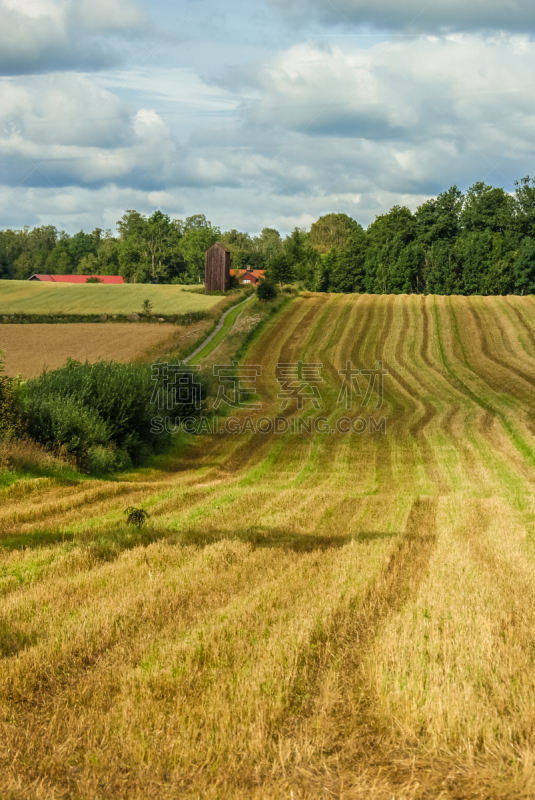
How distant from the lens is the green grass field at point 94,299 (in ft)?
208

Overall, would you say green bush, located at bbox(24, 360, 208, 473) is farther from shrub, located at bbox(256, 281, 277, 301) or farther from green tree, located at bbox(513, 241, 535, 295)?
green tree, located at bbox(513, 241, 535, 295)

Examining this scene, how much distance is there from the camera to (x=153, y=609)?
6930 mm

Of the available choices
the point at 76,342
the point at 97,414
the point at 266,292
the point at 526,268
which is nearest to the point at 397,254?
the point at 526,268

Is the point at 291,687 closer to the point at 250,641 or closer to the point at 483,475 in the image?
the point at 250,641

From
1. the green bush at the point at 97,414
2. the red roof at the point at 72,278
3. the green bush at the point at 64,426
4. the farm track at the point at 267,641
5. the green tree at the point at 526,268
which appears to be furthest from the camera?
the red roof at the point at 72,278

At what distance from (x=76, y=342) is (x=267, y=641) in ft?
143

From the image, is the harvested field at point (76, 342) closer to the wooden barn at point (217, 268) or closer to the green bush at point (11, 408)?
the green bush at point (11, 408)

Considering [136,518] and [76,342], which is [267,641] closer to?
[136,518]

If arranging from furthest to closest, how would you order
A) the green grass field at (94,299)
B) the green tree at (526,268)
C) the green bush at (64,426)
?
1. the green tree at (526,268)
2. the green grass field at (94,299)
3. the green bush at (64,426)

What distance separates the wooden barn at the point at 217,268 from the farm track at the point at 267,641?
63677 mm

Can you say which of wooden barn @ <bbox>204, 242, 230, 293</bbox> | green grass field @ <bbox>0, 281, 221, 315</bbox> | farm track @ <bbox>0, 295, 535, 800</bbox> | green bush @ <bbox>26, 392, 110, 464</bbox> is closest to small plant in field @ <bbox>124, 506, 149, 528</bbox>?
farm track @ <bbox>0, 295, 535, 800</bbox>

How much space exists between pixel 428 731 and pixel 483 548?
237 inches

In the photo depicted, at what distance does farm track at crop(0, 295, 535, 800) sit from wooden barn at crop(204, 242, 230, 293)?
209 feet

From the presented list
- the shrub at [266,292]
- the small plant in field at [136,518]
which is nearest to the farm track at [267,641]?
the small plant in field at [136,518]
